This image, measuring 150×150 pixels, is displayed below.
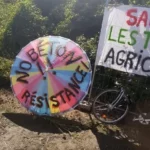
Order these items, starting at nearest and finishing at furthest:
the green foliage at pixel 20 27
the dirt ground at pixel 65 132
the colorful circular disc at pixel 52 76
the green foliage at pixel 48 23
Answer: the dirt ground at pixel 65 132, the colorful circular disc at pixel 52 76, the green foliage at pixel 48 23, the green foliage at pixel 20 27

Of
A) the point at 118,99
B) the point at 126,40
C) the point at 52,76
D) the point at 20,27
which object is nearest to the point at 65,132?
the point at 52,76

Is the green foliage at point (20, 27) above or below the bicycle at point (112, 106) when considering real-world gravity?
above

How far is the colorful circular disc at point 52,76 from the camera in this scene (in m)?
5.62

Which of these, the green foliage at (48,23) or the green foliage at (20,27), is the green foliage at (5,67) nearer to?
the green foliage at (48,23)

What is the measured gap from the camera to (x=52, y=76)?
18.7 feet

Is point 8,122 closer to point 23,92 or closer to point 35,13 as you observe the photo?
point 23,92

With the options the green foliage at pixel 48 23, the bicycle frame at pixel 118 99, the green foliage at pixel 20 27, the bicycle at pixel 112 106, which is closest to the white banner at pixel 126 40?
the bicycle frame at pixel 118 99

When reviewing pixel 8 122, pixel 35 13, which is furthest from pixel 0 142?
pixel 35 13

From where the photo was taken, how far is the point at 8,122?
5613mm

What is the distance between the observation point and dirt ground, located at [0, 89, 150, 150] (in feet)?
16.7

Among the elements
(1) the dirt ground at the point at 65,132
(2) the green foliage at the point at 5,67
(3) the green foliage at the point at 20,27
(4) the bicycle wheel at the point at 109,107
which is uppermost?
(3) the green foliage at the point at 20,27

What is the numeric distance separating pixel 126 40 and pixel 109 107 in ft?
4.23

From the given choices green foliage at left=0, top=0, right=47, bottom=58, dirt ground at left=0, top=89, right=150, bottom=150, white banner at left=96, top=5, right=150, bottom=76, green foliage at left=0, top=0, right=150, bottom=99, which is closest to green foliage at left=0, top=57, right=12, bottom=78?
green foliage at left=0, top=0, right=150, bottom=99

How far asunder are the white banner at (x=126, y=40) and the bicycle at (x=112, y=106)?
0.56 metres
